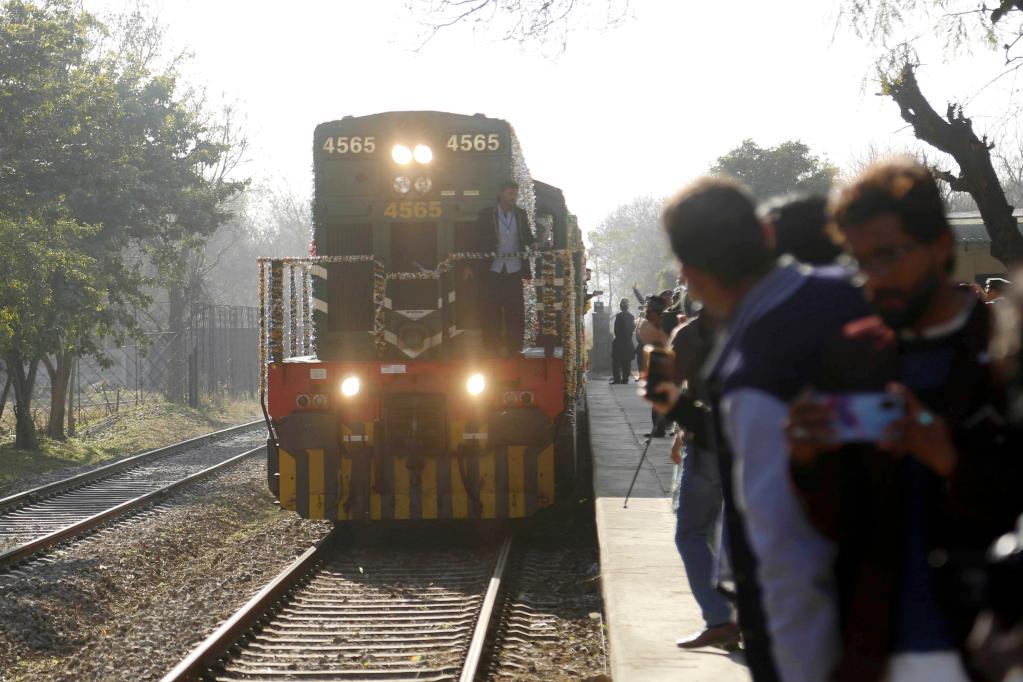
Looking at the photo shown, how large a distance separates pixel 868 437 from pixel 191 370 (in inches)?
1220

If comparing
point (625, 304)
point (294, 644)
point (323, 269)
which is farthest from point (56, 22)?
point (294, 644)

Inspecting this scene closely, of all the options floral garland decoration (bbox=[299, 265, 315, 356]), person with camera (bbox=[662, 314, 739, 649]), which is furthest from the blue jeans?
floral garland decoration (bbox=[299, 265, 315, 356])

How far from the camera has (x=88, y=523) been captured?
39.6ft

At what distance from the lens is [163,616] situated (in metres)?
8.35

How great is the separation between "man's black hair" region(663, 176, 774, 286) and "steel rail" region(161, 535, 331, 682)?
479 centimetres

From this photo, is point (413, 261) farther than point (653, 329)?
Yes

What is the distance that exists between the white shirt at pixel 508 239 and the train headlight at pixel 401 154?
1.05 m

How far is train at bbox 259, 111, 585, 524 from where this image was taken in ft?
32.1

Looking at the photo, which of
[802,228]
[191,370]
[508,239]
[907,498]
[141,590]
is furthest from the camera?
[191,370]

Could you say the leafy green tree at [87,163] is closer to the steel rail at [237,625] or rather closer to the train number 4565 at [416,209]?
the train number 4565 at [416,209]

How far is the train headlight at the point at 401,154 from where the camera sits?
410 inches

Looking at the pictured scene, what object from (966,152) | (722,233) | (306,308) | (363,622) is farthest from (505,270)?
(722,233)

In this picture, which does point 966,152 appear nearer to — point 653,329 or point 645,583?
point 645,583

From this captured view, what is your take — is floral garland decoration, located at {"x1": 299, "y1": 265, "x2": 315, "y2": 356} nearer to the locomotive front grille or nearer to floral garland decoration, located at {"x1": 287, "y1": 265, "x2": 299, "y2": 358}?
floral garland decoration, located at {"x1": 287, "y1": 265, "x2": 299, "y2": 358}
